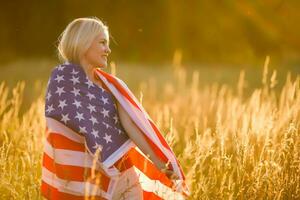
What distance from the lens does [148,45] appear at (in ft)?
116

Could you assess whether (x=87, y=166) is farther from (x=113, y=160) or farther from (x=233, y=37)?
(x=233, y=37)

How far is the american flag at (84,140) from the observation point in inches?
146

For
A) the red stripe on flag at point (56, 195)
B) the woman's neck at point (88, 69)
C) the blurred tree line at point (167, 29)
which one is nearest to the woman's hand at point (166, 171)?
the red stripe on flag at point (56, 195)

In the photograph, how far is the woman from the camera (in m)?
3.72

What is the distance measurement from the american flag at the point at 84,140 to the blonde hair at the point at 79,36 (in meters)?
0.08

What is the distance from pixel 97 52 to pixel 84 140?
50cm

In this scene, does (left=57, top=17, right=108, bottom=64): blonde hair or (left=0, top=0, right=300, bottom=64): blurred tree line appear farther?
(left=0, top=0, right=300, bottom=64): blurred tree line

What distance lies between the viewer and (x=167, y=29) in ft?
116

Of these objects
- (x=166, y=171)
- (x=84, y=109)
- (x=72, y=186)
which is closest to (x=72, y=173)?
(x=72, y=186)

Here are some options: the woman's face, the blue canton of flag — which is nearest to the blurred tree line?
the woman's face

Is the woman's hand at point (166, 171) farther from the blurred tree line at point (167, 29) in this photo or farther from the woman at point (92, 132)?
the blurred tree line at point (167, 29)

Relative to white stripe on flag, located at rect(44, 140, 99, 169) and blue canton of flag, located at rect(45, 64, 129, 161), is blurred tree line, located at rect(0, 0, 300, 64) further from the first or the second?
white stripe on flag, located at rect(44, 140, 99, 169)

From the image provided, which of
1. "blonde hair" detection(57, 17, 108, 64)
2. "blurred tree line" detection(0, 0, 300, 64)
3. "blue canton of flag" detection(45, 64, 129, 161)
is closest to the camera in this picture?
"blue canton of flag" detection(45, 64, 129, 161)

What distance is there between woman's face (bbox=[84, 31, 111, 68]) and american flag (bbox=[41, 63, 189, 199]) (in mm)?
89
